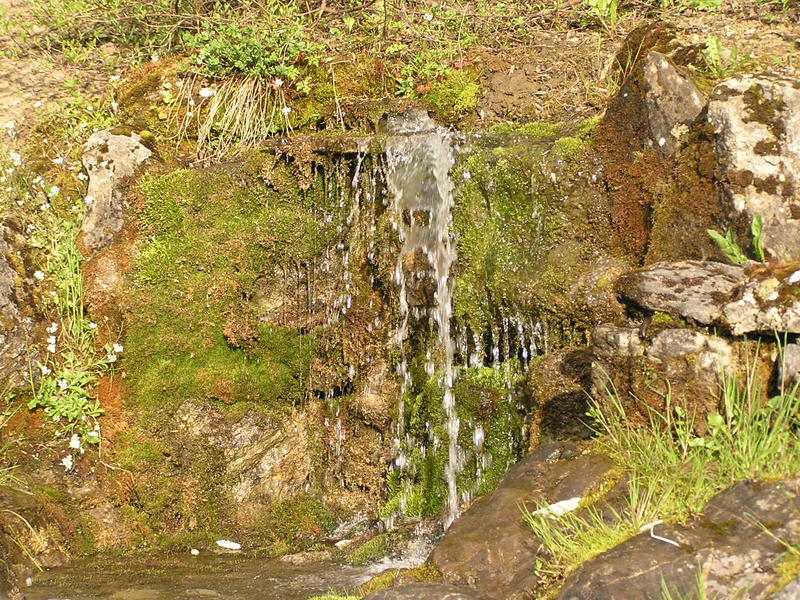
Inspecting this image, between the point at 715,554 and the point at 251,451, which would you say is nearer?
the point at 715,554

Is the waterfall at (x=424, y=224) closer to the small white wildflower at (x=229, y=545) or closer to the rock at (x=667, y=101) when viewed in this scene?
the small white wildflower at (x=229, y=545)

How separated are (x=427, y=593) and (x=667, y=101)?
3.71m

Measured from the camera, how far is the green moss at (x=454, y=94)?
7.10 metres

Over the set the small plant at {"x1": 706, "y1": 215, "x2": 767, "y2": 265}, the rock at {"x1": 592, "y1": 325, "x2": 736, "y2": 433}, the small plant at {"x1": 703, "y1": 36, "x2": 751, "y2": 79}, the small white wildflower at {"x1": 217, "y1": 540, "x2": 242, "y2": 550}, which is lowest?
the small white wildflower at {"x1": 217, "y1": 540, "x2": 242, "y2": 550}

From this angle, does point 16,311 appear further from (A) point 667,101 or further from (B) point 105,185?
(A) point 667,101

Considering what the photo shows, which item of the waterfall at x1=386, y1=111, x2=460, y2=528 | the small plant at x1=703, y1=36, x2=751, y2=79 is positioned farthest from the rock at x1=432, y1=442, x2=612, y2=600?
the small plant at x1=703, y1=36, x2=751, y2=79

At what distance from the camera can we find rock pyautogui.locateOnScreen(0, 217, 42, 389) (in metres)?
6.24

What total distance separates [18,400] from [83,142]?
8.17ft

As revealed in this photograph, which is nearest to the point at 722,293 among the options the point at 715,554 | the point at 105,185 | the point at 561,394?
the point at 561,394

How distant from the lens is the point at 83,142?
7.45 metres

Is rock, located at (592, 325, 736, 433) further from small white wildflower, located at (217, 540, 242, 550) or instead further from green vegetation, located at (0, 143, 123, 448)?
green vegetation, located at (0, 143, 123, 448)

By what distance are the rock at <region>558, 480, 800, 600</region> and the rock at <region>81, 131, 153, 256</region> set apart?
4.99m

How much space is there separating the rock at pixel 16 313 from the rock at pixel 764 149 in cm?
506

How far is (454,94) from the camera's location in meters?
7.18
